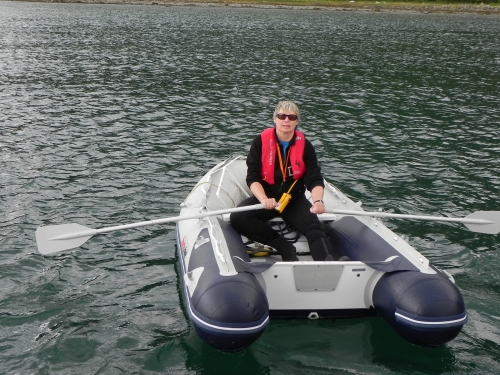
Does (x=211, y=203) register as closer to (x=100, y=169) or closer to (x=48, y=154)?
(x=100, y=169)

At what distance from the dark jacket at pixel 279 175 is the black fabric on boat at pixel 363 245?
0.71 metres

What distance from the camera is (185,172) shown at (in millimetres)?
12461

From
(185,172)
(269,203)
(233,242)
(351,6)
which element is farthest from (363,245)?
(351,6)

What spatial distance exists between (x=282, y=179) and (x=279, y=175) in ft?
0.23

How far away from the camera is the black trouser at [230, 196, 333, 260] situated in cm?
692

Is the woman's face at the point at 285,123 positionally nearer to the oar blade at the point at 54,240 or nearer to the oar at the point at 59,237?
the oar at the point at 59,237

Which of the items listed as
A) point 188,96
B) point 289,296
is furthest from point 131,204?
point 188,96

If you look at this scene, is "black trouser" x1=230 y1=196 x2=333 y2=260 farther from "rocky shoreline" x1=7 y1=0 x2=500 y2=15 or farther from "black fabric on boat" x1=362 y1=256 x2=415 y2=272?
"rocky shoreline" x1=7 y1=0 x2=500 y2=15

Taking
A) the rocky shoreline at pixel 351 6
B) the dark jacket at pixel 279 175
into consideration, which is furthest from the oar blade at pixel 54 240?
the rocky shoreline at pixel 351 6

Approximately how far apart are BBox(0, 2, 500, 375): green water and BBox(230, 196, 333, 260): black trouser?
100cm

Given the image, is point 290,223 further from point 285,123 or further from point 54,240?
point 54,240

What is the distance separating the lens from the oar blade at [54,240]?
7234mm

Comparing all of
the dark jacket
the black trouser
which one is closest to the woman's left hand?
the black trouser

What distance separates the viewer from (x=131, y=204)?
10.6m
